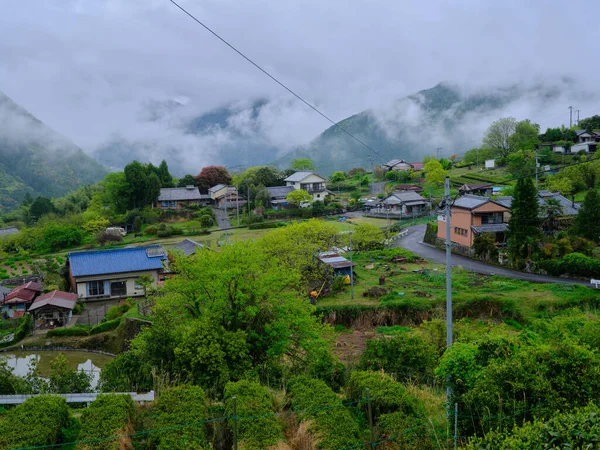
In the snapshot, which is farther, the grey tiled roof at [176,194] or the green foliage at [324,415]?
the grey tiled roof at [176,194]

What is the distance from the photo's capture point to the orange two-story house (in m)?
30.5

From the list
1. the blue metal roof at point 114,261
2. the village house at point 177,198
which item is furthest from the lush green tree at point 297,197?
the blue metal roof at point 114,261

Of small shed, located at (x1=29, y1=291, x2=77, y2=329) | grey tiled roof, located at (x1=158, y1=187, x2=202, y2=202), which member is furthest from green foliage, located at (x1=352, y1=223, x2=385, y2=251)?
grey tiled roof, located at (x1=158, y1=187, x2=202, y2=202)

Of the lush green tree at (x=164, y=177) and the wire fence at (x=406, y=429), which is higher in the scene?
the lush green tree at (x=164, y=177)

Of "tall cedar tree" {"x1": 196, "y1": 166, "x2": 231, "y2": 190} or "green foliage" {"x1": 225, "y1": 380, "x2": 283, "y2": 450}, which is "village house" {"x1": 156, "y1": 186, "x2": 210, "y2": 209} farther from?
"green foliage" {"x1": 225, "y1": 380, "x2": 283, "y2": 450}

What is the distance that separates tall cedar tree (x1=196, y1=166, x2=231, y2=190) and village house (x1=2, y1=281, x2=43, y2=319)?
127 ft

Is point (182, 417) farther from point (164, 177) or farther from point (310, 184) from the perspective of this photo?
point (164, 177)

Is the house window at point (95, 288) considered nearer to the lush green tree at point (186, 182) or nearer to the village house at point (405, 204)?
the village house at point (405, 204)

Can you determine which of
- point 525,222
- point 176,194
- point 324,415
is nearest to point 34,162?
point 176,194

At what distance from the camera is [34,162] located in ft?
312

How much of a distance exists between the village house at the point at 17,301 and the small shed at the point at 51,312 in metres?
2.47

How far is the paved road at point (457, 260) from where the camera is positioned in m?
24.4

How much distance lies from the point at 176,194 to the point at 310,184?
17424 millimetres

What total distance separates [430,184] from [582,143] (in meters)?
18.4
